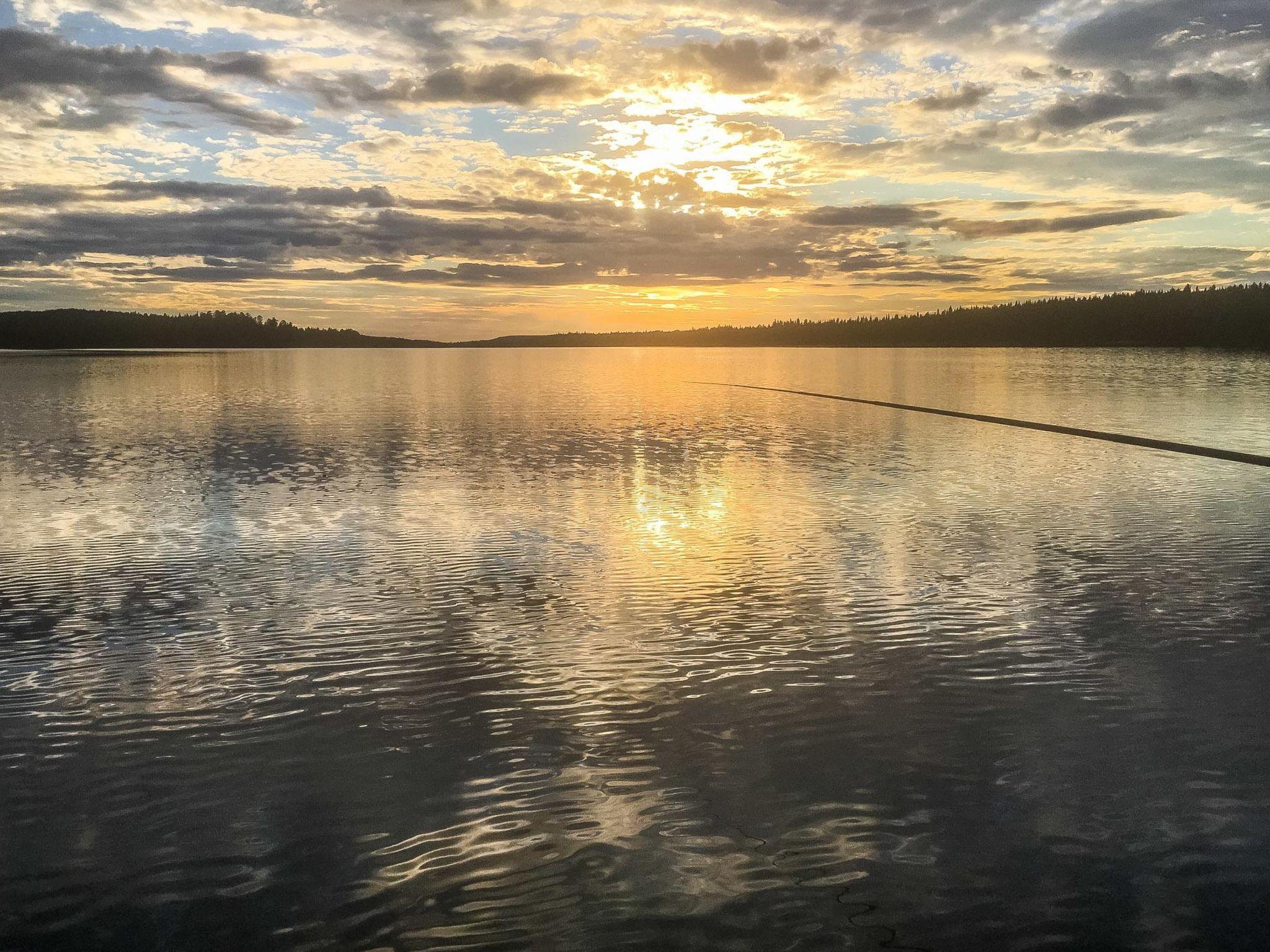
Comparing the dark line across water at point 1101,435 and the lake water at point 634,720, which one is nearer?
the lake water at point 634,720

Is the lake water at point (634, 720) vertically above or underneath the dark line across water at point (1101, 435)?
underneath

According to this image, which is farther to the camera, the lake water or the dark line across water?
the dark line across water

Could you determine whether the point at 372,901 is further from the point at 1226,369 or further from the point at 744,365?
the point at 744,365

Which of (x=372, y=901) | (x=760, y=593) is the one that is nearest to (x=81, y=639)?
(x=372, y=901)

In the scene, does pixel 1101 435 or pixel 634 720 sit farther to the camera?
pixel 1101 435

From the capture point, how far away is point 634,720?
24.5ft

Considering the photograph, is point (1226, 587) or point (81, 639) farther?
point (1226, 587)

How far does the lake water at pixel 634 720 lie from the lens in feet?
16.7

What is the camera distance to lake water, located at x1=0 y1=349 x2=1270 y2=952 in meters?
5.10

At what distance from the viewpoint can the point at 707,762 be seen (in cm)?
671

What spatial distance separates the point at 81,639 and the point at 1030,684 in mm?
8156

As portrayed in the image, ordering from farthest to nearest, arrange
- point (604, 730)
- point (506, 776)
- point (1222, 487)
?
point (1222, 487) < point (604, 730) < point (506, 776)

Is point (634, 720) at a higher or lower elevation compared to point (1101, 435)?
lower

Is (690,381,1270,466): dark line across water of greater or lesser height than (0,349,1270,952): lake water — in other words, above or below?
above
